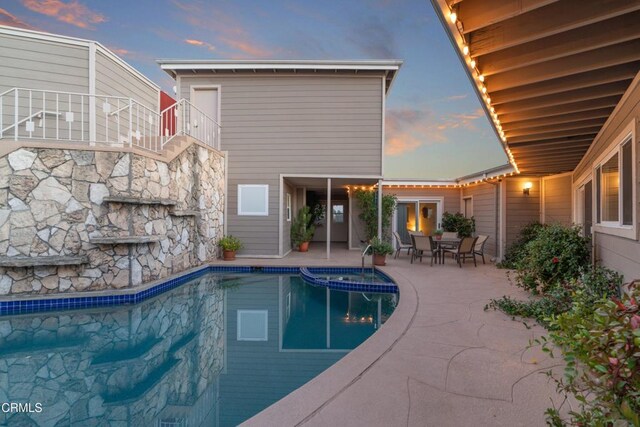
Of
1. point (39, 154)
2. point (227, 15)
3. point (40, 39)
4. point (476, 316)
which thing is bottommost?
point (476, 316)

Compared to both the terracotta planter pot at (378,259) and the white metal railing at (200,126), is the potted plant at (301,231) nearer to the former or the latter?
the terracotta planter pot at (378,259)

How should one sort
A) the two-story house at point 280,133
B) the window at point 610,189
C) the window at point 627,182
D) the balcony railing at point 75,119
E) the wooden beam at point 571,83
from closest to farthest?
the wooden beam at point 571,83, the window at point 627,182, the window at point 610,189, the balcony railing at point 75,119, the two-story house at point 280,133

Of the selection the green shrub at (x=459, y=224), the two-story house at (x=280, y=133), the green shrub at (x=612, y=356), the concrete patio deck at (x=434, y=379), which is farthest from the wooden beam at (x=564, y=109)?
the green shrub at (x=459, y=224)

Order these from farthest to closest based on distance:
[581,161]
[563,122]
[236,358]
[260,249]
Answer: [260,249], [581,161], [563,122], [236,358]

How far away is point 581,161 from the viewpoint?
7863 mm

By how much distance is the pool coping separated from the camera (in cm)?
227

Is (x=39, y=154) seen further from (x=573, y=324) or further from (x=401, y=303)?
(x=573, y=324)

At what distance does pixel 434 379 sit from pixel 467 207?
37.6ft

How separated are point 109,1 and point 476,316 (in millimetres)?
13327

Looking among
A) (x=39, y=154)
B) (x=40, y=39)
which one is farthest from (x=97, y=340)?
(x=40, y=39)

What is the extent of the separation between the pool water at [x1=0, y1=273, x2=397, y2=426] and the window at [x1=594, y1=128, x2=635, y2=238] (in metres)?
3.34

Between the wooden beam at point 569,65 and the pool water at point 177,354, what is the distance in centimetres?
343

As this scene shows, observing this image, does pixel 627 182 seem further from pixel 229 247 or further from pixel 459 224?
pixel 459 224

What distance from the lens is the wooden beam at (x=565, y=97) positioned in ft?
12.3
